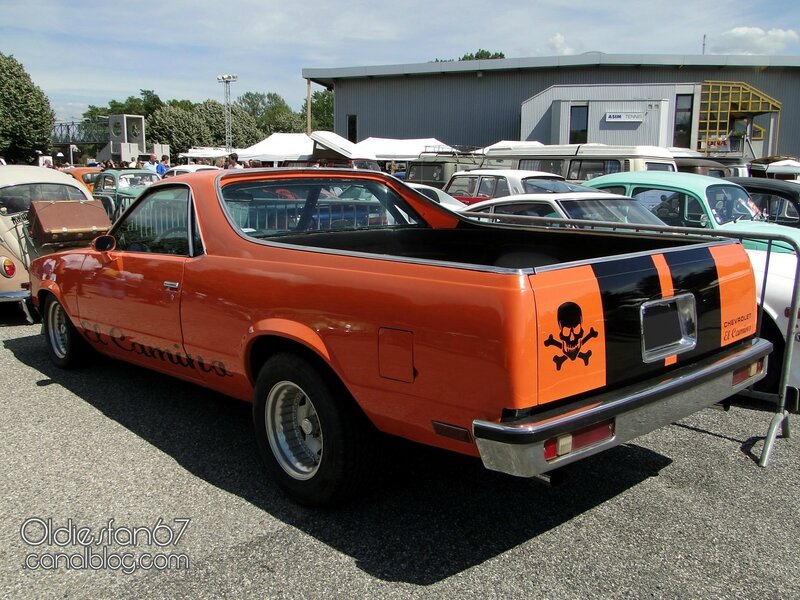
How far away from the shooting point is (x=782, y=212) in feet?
30.6

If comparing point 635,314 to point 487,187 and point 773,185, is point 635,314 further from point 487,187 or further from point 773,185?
point 487,187

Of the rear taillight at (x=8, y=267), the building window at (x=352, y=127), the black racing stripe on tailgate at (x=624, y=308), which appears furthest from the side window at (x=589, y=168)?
the building window at (x=352, y=127)

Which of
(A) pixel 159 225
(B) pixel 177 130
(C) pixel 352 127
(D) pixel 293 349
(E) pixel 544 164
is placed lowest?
(D) pixel 293 349

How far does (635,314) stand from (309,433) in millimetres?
1703

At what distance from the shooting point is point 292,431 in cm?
351

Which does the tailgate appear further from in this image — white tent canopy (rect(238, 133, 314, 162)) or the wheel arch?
white tent canopy (rect(238, 133, 314, 162))

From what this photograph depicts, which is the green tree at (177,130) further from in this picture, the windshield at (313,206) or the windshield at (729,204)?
the windshield at (313,206)

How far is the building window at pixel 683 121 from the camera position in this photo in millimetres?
28562

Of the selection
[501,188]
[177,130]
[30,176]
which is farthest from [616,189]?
[177,130]

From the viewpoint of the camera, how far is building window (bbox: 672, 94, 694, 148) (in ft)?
93.7

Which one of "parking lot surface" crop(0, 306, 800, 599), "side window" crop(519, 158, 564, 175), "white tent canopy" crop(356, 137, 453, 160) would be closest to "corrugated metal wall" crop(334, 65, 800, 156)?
"white tent canopy" crop(356, 137, 453, 160)

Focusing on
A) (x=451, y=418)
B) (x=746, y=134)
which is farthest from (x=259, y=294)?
(x=746, y=134)

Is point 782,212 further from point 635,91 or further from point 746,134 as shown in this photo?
point 746,134

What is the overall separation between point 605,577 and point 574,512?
58cm
